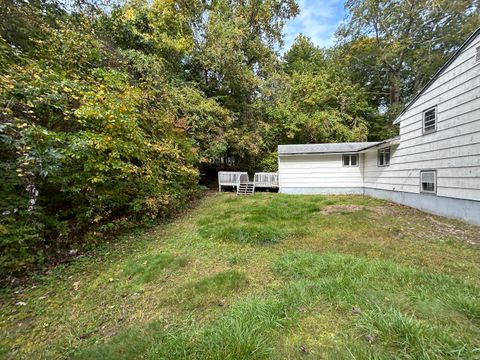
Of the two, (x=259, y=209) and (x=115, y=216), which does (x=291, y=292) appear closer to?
(x=259, y=209)

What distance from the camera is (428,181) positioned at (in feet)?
22.4

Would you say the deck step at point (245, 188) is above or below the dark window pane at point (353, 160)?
below

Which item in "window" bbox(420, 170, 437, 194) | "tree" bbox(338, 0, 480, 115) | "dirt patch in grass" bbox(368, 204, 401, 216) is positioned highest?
"tree" bbox(338, 0, 480, 115)

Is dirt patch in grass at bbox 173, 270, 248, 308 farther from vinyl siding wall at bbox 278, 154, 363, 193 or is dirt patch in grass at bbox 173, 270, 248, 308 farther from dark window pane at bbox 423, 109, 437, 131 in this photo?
vinyl siding wall at bbox 278, 154, 363, 193

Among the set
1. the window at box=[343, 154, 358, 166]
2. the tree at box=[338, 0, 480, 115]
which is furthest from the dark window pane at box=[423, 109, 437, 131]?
the tree at box=[338, 0, 480, 115]

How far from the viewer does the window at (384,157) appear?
9320mm

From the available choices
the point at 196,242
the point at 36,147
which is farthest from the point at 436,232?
the point at 36,147

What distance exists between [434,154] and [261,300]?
743 centimetres

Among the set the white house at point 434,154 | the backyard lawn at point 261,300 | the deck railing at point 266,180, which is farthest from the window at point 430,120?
the deck railing at point 266,180

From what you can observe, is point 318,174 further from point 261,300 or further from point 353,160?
point 261,300

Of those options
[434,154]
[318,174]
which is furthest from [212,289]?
→ [318,174]

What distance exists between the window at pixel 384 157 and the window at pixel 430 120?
2390mm

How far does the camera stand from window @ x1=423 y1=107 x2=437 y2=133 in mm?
6582

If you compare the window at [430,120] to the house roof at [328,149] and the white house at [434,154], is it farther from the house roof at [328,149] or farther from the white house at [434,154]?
the house roof at [328,149]
